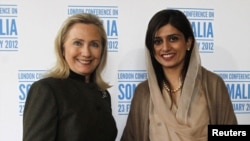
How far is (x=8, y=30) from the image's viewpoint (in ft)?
4.94

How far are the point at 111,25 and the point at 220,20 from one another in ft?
2.01

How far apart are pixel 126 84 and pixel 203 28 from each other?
1.73 ft

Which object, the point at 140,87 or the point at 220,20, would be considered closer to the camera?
the point at 140,87

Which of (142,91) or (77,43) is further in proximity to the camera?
(142,91)

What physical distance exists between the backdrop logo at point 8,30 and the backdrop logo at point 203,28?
95 cm

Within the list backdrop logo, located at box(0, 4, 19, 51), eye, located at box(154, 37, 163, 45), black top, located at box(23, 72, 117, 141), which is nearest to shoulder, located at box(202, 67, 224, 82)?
eye, located at box(154, 37, 163, 45)

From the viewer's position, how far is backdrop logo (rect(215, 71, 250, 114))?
1.66 meters

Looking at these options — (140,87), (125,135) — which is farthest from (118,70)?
(125,135)

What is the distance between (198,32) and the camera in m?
1.62

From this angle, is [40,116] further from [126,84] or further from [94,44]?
[126,84]

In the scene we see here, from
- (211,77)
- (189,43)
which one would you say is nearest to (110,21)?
(189,43)

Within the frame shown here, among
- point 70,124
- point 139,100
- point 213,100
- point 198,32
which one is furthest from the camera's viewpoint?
point 198,32

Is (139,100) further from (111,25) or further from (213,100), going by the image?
(111,25)

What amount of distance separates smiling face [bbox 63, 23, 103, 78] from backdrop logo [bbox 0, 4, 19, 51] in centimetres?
53
